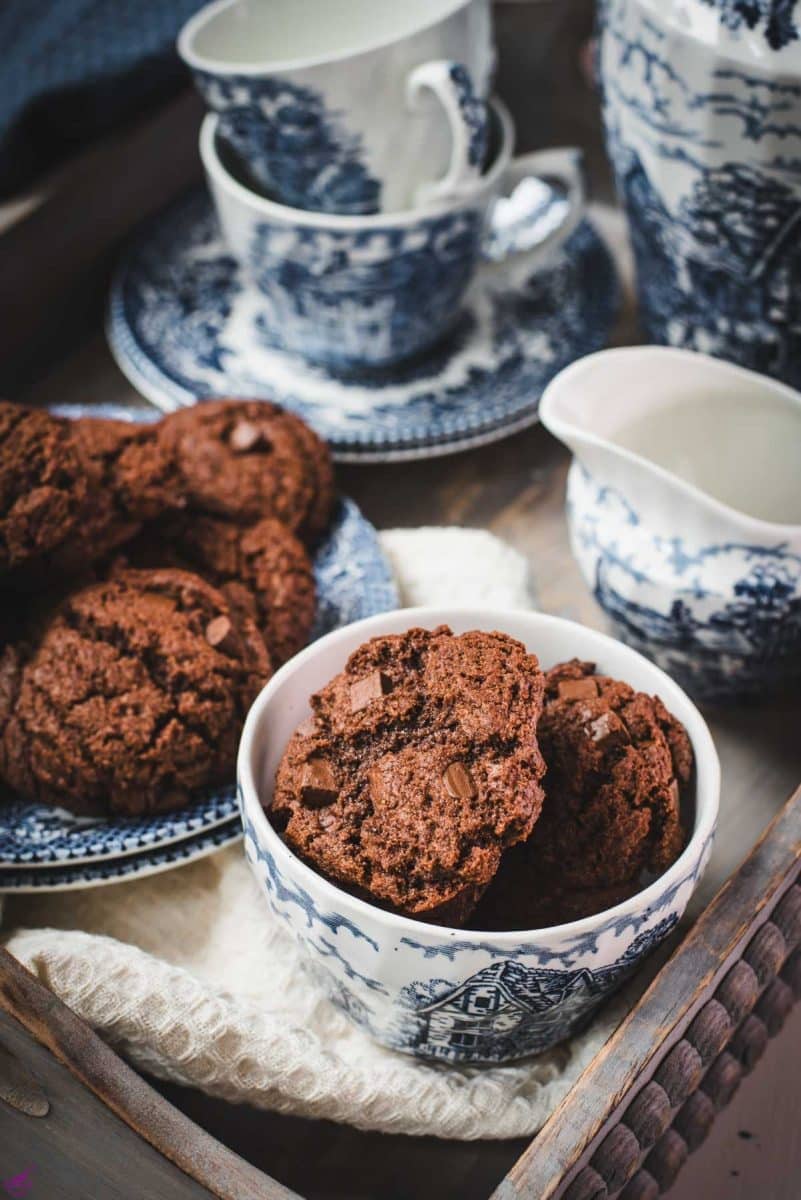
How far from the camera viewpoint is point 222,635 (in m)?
0.63

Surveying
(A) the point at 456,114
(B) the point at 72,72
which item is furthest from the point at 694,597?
(B) the point at 72,72

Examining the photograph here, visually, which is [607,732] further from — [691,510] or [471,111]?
[471,111]

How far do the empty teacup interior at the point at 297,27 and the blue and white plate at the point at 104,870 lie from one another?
1.83 feet

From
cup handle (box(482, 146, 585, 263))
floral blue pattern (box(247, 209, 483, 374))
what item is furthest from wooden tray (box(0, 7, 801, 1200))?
cup handle (box(482, 146, 585, 263))

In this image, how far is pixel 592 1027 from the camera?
22.7 inches

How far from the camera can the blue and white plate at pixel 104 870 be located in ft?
1.95

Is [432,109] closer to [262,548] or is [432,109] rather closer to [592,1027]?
[262,548]

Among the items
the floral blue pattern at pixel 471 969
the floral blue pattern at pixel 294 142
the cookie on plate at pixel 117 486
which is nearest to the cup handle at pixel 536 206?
the floral blue pattern at pixel 294 142

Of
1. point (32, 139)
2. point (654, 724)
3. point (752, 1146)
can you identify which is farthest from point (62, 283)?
point (752, 1146)

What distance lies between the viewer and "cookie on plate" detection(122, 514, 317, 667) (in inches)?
26.7

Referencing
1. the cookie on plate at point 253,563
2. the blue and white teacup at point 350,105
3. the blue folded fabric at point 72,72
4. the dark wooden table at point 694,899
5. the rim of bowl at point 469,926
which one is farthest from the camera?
the blue folded fabric at point 72,72

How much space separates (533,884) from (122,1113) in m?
0.18

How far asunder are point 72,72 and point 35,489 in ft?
1.52

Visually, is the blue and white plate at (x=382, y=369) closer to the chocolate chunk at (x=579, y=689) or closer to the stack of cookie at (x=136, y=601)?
the stack of cookie at (x=136, y=601)
